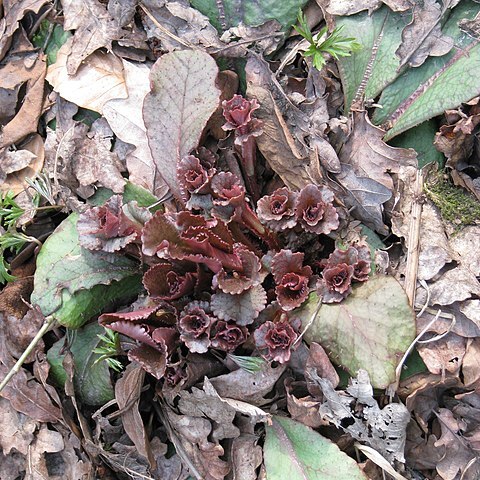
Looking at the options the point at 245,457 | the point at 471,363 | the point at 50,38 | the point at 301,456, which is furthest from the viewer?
the point at 50,38

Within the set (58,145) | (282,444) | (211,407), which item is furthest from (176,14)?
(282,444)

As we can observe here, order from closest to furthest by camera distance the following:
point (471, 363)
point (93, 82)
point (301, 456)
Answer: point (471, 363) → point (301, 456) → point (93, 82)

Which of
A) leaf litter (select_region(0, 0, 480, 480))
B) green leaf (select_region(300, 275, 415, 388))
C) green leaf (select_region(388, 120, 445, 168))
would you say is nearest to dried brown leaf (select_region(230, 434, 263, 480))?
leaf litter (select_region(0, 0, 480, 480))

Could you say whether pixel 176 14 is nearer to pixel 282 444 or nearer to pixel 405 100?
pixel 405 100

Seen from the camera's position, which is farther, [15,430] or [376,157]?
[15,430]

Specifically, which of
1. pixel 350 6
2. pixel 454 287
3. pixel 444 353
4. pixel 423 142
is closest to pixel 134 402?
pixel 444 353

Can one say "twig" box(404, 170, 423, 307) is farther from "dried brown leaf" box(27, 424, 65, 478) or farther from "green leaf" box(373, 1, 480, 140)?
"dried brown leaf" box(27, 424, 65, 478)

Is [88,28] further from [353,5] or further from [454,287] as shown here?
[454,287]

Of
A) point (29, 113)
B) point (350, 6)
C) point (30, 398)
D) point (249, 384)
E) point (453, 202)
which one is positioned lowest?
point (30, 398)

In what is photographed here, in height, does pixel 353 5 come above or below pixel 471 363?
above
